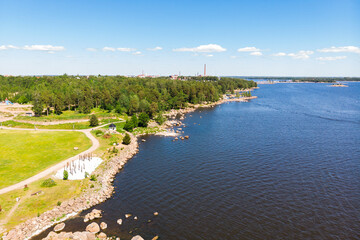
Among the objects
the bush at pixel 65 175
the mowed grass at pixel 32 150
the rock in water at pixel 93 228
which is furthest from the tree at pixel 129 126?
the rock in water at pixel 93 228

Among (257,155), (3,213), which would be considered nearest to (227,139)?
(257,155)

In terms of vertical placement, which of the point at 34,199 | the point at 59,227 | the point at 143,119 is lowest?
the point at 59,227

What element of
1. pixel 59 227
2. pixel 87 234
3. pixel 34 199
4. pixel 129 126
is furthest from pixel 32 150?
pixel 87 234

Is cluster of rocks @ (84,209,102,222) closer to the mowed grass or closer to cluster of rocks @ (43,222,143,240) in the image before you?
cluster of rocks @ (43,222,143,240)

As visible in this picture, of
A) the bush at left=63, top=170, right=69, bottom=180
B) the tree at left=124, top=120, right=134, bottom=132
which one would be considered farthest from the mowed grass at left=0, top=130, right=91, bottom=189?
the tree at left=124, top=120, right=134, bottom=132

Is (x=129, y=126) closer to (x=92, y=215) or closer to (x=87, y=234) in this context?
(x=92, y=215)
